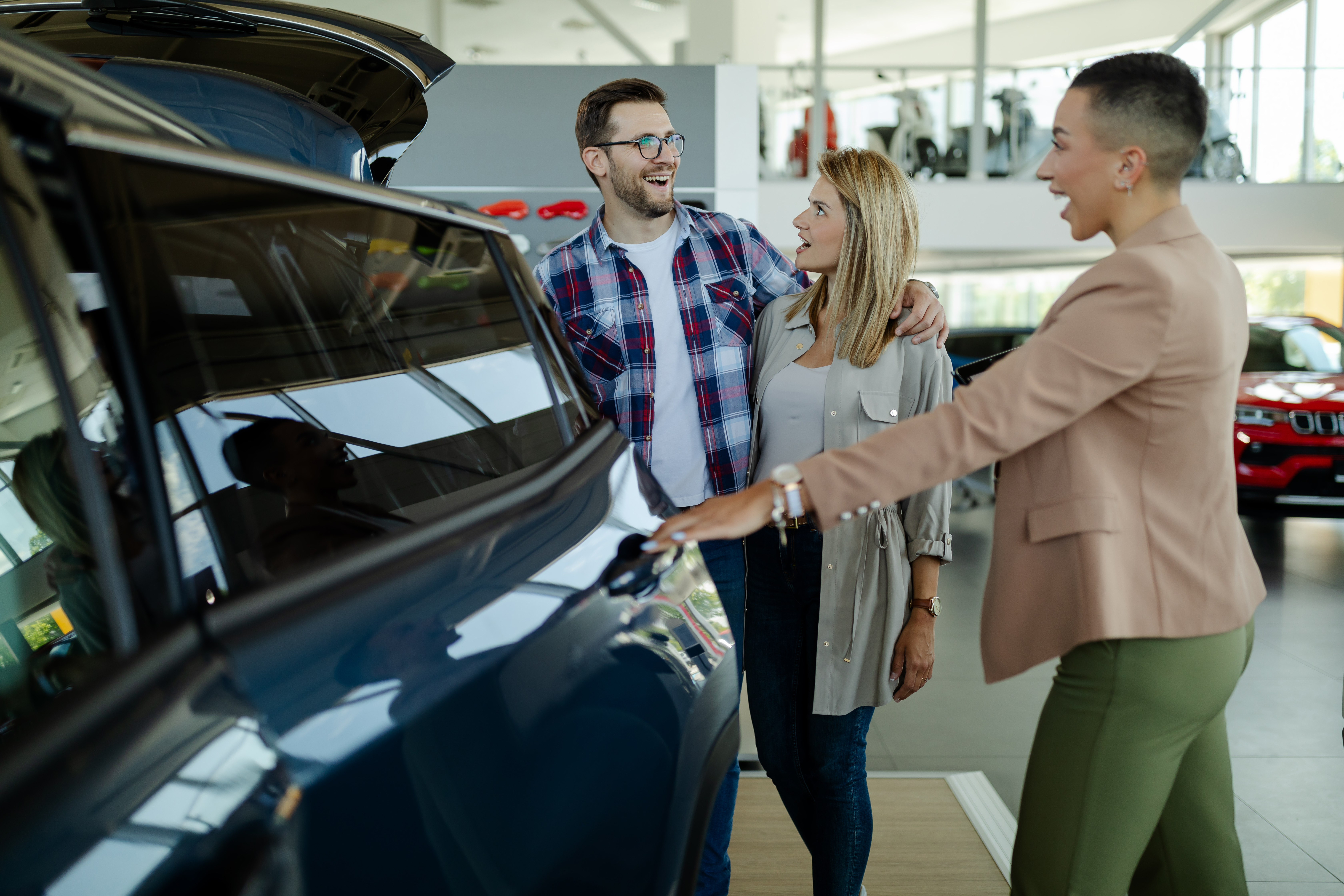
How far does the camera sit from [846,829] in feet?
6.22

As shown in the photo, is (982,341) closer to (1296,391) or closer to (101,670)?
(1296,391)

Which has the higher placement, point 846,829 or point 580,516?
point 580,516

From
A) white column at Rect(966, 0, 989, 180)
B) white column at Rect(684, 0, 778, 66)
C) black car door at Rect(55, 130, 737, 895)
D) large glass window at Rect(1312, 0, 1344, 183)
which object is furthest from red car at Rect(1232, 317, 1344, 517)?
large glass window at Rect(1312, 0, 1344, 183)

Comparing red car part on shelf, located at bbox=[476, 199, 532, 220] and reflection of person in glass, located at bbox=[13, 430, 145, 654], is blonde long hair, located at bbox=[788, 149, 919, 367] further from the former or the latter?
red car part on shelf, located at bbox=[476, 199, 532, 220]

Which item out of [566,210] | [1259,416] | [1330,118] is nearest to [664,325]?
[566,210]

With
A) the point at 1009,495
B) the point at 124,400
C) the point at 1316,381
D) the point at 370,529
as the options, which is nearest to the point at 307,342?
the point at 370,529

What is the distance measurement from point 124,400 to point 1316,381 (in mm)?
6524

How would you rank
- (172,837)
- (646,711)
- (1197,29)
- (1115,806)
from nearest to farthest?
1. (172,837)
2. (646,711)
3. (1115,806)
4. (1197,29)

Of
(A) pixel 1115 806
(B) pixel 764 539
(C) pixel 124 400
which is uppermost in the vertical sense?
(C) pixel 124 400

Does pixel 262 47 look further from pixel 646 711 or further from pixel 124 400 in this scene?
pixel 646 711

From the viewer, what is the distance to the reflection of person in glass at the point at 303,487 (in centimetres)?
84

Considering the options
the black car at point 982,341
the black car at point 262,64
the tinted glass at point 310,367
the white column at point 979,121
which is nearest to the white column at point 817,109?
the white column at point 979,121

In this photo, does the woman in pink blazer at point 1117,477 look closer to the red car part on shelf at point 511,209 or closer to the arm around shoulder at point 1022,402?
the arm around shoulder at point 1022,402

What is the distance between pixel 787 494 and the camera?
1310mm
